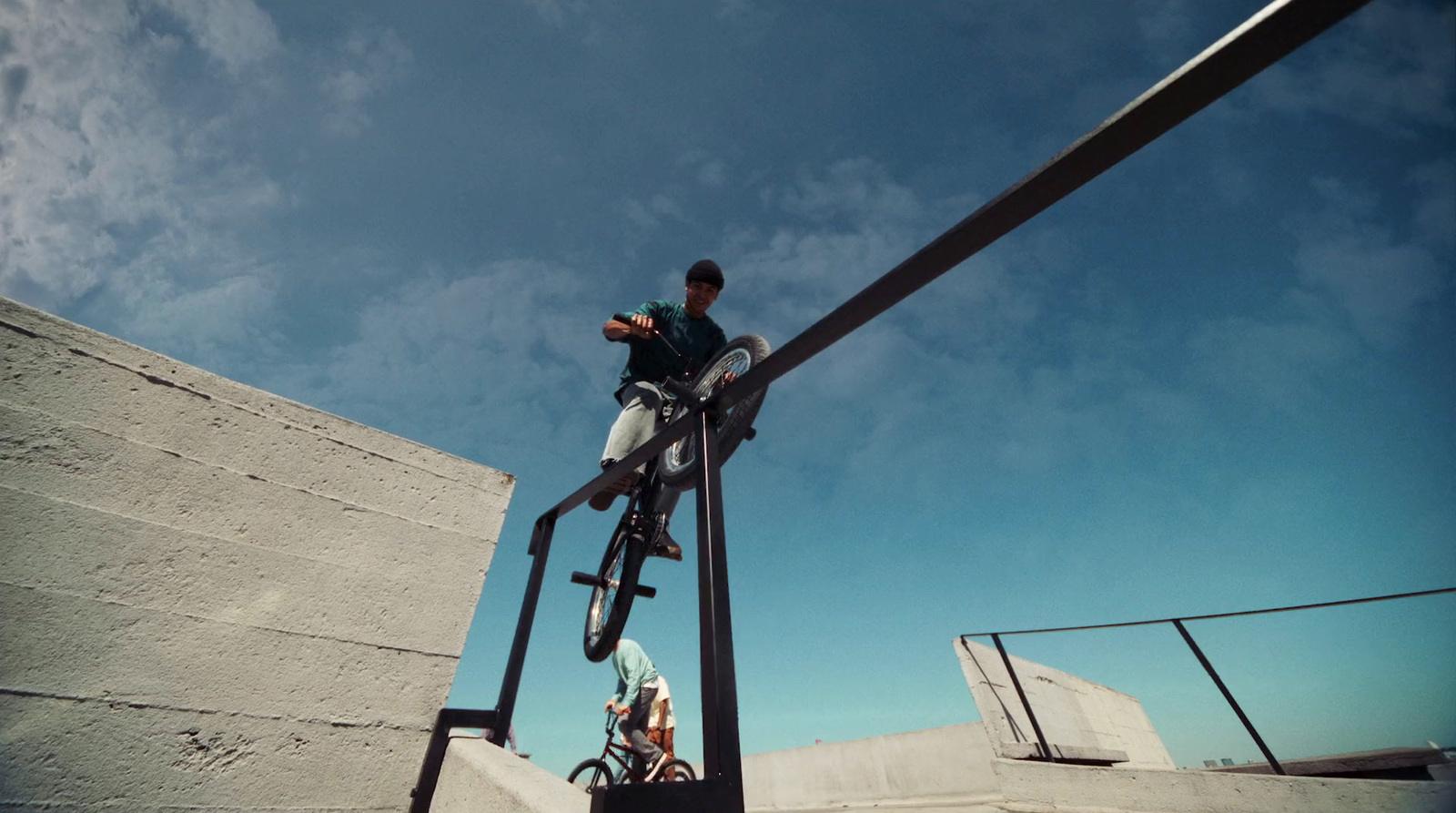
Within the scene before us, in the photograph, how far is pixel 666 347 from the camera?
4027 mm

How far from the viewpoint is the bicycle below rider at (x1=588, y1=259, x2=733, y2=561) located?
3.67 m

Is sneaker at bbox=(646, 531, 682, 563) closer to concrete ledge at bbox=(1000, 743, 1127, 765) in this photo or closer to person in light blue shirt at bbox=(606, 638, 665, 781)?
person in light blue shirt at bbox=(606, 638, 665, 781)

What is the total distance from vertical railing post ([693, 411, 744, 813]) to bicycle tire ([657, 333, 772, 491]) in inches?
35.8

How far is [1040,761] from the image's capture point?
4977mm

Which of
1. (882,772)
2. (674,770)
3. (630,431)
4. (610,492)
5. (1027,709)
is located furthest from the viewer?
(882,772)

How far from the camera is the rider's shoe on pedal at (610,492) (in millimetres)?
3520

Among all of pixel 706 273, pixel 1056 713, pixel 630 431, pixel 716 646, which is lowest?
pixel 716 646

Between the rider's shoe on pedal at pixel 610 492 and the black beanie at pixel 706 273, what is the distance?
1493 mm

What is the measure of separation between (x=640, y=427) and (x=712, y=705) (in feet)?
7.59

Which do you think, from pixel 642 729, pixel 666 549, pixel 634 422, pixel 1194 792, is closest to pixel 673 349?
pixel 634 422

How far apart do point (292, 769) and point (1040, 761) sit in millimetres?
5741

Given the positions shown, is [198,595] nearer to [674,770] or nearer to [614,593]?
[614,593]

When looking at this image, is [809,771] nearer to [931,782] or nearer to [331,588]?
[931,782]

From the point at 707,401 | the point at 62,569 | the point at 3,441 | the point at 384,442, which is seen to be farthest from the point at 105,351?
the point at 707,401
